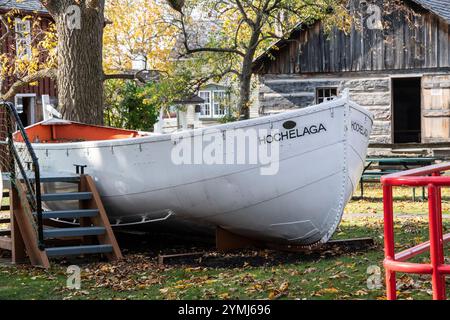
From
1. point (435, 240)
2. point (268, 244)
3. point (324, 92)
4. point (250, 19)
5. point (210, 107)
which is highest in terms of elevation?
point (250, 19)

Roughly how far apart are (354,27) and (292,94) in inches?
107

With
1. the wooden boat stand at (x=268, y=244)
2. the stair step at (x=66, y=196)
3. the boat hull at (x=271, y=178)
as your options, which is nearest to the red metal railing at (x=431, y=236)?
the boat hull at (x=271, y=178)

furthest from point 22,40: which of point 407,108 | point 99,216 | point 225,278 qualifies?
point 225,278

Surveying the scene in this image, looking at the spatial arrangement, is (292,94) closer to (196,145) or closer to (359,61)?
(359,61)

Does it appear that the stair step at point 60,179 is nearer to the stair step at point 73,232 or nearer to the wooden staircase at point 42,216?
the wooden staircase at point 42,216

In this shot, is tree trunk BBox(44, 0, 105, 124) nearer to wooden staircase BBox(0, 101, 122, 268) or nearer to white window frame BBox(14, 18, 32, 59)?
wooden staircase BBox(0, 101, 122, 268)

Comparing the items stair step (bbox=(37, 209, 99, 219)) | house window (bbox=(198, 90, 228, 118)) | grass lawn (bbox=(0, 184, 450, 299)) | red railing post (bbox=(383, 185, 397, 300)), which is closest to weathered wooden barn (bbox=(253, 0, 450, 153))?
grass lawn (bbox=(0, 184, 450, 299))

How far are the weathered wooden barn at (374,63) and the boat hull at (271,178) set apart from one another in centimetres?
1461

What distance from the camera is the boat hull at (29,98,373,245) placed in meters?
9.95

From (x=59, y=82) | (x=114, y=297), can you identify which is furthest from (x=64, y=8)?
(x=114, y=297)

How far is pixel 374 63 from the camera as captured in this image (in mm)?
26516

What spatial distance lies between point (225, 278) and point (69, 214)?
2745 mm

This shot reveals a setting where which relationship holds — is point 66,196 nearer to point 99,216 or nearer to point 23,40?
point 99,216

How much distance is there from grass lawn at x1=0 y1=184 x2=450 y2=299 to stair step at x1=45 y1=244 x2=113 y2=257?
6.0 inches
